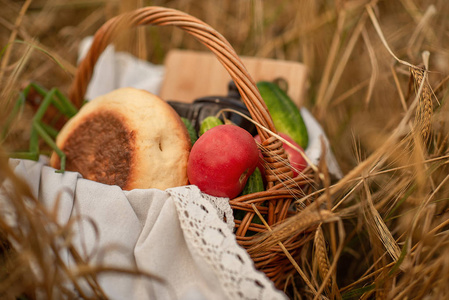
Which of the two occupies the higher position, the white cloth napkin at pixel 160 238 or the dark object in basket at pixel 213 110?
the dark object in basket at pixel 213 110

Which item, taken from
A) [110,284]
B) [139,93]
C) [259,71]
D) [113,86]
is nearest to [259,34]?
[259,71]

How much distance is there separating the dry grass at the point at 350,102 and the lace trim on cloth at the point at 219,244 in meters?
0.09

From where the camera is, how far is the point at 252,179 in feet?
2.50

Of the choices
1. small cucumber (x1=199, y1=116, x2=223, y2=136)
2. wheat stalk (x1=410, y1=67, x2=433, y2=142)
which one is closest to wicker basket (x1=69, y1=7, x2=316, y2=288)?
small cucumber (x1=199, y1=116, x2=223, y2=136)

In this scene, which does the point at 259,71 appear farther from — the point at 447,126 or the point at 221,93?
the point at 447,126

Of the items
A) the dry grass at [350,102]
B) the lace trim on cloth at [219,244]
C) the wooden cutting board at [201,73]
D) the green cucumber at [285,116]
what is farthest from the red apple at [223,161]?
the wooden cutting board at [201,73]

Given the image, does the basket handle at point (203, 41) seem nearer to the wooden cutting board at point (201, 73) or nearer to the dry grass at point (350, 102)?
the dry grass at point (350, 102)

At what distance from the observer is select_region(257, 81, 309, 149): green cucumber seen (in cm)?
99

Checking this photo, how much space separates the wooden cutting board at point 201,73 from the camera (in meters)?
1.33

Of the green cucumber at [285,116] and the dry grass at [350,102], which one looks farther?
the green cucumber at [285,116]

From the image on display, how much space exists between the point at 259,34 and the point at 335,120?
52cm

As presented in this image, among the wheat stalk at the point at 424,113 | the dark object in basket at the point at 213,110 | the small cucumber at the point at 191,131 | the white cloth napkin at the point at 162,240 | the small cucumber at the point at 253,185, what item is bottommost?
the white cloth napkin at the point at 162,240

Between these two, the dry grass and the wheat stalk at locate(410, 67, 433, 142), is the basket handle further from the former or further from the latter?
the wheat stalk at locate(410, 67, 433, 142)

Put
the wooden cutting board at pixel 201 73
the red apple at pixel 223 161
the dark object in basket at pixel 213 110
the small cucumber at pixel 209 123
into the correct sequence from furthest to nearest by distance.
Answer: the wooden cutting board at pixel 201 73, the dark object in basket at pixel 213 110, the small cucumber at pixel 209 123, the red apple at pixel 223 161
